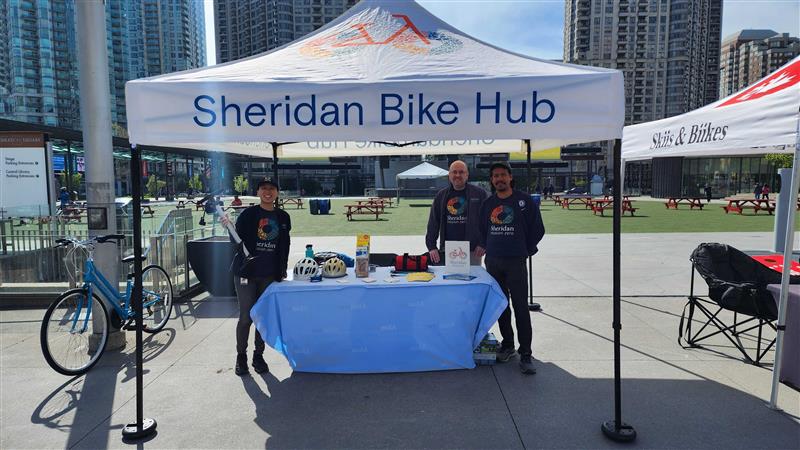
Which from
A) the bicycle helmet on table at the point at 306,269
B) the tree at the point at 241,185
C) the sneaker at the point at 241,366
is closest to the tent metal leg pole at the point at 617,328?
the bicycle helmet on table at the point at 306,269

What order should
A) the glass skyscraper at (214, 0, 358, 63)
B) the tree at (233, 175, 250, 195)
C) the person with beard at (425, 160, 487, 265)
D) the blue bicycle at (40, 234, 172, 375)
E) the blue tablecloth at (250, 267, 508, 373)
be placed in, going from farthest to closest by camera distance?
the glass skyscraper at (214, 0, 358, 63) < the tree at (233, 175, 250, 195) < the person with beard at (425, 160, 487, 265) < the blue bicycle at (40, 234, 172, 375) < the blue tablecloth at (250, 267, 508, 373)

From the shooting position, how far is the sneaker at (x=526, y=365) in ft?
13.9

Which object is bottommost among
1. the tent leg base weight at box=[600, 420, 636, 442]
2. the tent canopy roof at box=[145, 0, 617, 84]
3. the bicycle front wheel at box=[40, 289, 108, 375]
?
the tent leg base weight at box=[600, 420, 636, 442]

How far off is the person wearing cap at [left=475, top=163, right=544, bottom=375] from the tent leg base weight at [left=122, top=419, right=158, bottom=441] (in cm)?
309

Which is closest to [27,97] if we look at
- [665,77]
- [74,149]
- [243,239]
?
[74,149]

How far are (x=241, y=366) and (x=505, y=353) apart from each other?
8.43 ft

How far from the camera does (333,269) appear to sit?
442 centimetres

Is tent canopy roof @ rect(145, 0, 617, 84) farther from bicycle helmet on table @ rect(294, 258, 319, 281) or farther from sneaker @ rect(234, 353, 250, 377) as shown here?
sneaker @ rect(234, 353, 250, 377)

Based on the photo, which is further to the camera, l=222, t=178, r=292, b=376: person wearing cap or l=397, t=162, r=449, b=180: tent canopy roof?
l=397, t=162, r=449, b=180: tent canopy roof

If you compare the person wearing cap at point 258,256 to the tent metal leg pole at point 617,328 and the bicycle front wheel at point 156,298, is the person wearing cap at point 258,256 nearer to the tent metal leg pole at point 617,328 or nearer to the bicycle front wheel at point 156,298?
the bicycle front wheel at point 156,298

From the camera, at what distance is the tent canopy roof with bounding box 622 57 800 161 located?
11.5 feet

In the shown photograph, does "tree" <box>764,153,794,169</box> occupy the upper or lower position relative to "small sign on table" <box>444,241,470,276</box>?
upper

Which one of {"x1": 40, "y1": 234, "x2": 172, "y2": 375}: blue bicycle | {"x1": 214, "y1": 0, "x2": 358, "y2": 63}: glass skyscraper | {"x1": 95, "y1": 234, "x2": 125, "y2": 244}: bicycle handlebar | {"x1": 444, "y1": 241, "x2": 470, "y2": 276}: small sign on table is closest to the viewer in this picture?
{"x1": 40, "y1": 234, "x2": 172, "y2": 375}: blue bicycle

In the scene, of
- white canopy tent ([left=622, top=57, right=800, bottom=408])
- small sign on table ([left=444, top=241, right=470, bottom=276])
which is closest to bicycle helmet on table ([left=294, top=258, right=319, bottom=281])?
small sign on table ([left=444, top=241, right=470, bottom=276])
